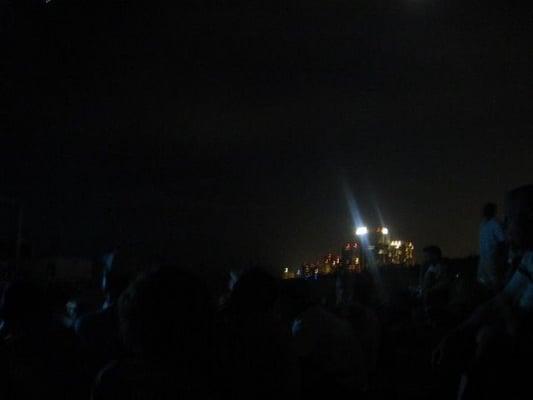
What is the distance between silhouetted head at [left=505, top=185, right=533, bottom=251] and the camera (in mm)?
3648

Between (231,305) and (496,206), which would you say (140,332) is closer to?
(231,305)

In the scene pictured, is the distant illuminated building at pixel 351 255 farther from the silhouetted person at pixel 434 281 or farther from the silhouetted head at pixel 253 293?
the silhouetted head at pixel 253 293

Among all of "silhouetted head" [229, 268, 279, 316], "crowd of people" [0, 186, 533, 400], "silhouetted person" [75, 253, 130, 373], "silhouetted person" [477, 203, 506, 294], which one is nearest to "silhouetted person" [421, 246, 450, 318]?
"silhouetted person" [477, 203, 506, 294]

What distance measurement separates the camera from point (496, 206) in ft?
30.0

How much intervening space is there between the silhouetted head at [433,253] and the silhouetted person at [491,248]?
1037mm

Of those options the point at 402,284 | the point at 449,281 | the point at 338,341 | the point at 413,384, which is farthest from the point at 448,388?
the point at 402,284

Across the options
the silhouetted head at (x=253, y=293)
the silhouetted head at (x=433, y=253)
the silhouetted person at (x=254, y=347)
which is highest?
the silhouetted head at (x=433, y=253)

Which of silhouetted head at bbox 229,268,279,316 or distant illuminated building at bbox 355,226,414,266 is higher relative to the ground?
distant illuminated building at bbox 355,226,414,266

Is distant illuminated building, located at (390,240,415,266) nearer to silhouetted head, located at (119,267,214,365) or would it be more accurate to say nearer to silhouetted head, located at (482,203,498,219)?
silhouetted head, located at (482,203,498,219)

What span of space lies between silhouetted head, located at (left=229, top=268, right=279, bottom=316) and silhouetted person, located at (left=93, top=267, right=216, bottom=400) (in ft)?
5.64

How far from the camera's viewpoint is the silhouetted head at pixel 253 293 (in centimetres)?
436

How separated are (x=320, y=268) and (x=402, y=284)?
718 cm

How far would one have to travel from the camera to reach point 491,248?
8.52 m

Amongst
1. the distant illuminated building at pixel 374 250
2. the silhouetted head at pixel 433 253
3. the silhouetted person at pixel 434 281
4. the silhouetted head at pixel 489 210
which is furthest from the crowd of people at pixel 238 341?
the distant illuminated building at pixel 374 250
